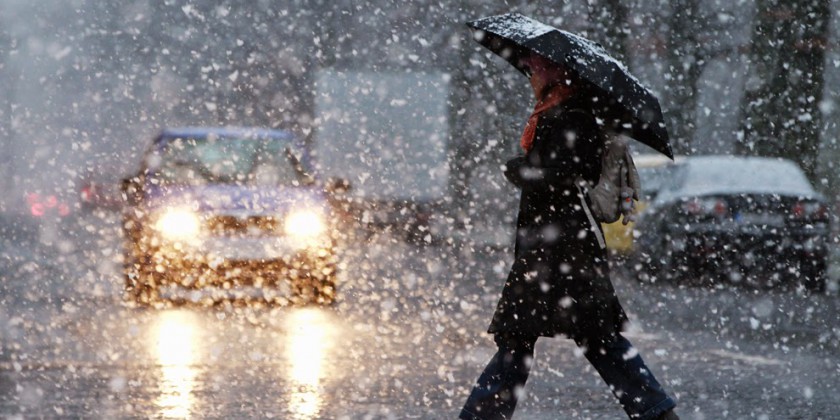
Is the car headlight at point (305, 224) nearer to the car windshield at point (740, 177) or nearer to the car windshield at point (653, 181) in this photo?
the car windshield at point (740, 177)

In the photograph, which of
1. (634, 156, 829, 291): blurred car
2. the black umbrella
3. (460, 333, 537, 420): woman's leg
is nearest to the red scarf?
the black umbrella

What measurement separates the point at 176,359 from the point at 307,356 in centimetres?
73

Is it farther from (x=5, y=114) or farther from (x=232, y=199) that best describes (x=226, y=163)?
(x=5, y=114)

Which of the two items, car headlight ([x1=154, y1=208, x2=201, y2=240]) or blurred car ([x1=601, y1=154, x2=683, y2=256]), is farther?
blurred car ([x1=601, y1=154, x2=683, y2=256])

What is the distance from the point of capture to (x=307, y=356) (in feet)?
26.1

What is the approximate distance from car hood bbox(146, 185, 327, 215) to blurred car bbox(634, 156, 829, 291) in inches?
166

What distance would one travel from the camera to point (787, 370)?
7875 mm

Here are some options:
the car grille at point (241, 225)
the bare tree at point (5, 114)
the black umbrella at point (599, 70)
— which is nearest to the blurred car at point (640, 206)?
the car grille at point (241, 225)

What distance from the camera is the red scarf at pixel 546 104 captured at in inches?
195

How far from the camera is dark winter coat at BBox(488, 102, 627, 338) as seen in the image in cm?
488

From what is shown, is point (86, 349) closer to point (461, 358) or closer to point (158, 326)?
point (158, 326)

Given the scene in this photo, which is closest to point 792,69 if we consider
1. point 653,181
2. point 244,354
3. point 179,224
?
point 653,181

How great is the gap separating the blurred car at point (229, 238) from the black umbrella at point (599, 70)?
566 centimetres

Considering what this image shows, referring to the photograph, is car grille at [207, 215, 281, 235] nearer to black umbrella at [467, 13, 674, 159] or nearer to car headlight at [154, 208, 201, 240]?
car headlight at [154, 208, 201, 240]
